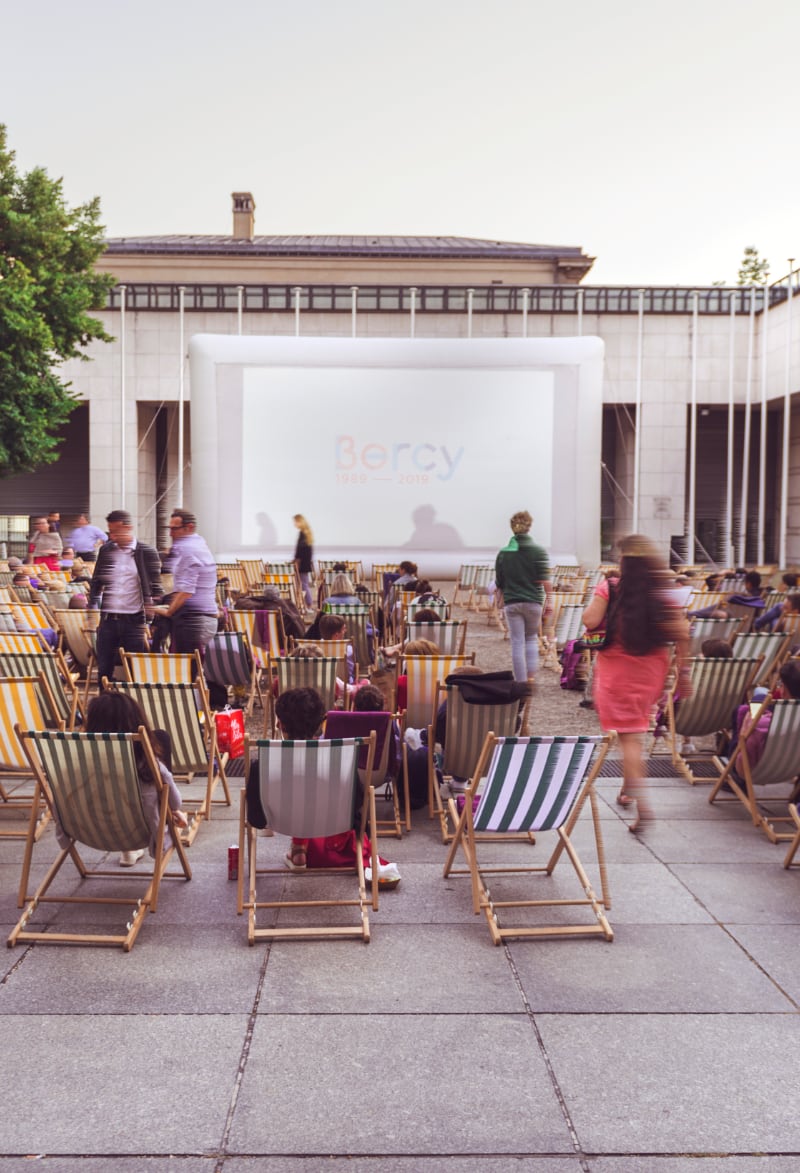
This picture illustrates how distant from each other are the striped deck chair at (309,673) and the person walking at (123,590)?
1831 millimetres

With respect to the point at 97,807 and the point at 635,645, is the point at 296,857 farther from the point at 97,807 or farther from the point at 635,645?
the point at 635,645

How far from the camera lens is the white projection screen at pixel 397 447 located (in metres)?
19.4

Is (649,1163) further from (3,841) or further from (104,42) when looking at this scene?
(104,42)

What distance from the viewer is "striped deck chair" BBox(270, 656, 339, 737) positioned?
20.2 ft

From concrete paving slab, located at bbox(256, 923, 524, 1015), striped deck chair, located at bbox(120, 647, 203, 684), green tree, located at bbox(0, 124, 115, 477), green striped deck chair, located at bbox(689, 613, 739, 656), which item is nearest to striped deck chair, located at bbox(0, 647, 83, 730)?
striped deck chair, located at bbox(120, 647, 203, 684)

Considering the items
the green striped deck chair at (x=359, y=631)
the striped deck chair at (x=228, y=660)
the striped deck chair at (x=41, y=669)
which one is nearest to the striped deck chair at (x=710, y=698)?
the striped deck chair at (x=228, y=660)

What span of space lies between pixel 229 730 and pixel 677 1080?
Answer: 395 centimetres

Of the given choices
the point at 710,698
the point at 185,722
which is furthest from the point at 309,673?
the point at 710,698

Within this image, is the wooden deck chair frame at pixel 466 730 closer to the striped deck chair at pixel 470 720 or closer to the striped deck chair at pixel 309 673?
the striped deck chair at pixel 470 720

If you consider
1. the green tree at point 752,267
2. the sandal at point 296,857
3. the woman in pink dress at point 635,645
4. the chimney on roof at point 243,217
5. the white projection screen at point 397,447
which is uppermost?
the green tree at point 752,267

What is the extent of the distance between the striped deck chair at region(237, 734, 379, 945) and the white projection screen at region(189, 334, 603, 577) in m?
15.3

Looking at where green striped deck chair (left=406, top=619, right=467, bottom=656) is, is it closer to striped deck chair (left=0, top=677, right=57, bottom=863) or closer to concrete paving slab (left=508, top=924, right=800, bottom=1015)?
striped deck chair (left=0, top=677, right=57, bottom=863)

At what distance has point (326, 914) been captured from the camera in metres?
4.09

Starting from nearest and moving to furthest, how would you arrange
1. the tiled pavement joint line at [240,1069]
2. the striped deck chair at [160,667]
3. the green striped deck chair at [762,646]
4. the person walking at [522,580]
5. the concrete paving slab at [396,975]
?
the tiled pavement joint line at [240,1069] → the concrete paving slab at [396,975] → the striped deck chair at [160,667] → the green striped deck chair at [762,646] → the person walking at [522,580]
